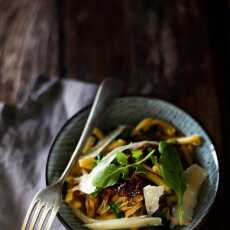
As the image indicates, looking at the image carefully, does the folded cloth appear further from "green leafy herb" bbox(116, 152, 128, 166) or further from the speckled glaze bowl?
"green leafy herb" bbox(116, 152, 128, 166)

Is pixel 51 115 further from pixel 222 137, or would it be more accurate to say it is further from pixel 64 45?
→ pixel 222 137

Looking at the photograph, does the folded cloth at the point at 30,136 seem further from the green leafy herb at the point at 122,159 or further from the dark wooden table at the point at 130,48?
the green leafy herb at the point at 122,159

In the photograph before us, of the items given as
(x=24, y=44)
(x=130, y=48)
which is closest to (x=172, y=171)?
(x=130, y=48)

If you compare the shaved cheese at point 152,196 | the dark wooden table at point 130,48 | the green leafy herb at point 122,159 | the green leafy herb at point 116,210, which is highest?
the dark wooden table at point 130,48

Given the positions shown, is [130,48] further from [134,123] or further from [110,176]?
[110,176]

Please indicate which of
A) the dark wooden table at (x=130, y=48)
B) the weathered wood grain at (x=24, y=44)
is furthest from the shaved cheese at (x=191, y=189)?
the weathered wood grain at (x=24, y=44)

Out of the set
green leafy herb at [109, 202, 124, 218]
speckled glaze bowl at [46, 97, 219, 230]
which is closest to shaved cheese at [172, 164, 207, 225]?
speckled glaze bowl at [46, 97, 219, 230]

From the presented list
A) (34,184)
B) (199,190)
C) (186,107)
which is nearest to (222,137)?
(186,107)
